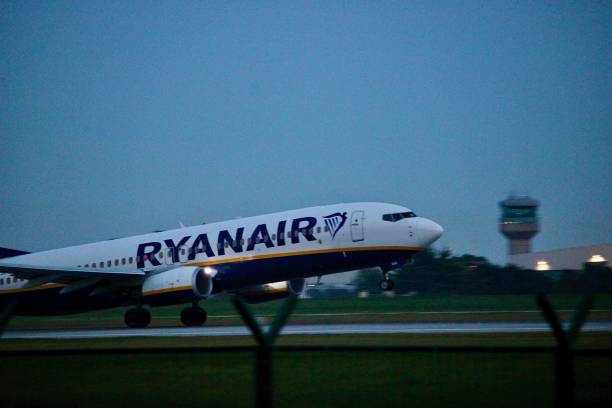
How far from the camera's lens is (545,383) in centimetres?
812

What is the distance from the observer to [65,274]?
31969mm

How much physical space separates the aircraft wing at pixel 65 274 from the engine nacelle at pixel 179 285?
38.3 inches

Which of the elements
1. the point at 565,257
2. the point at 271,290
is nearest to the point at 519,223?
the point at 565,257

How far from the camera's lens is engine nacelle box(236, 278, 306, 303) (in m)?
Result: 35.7

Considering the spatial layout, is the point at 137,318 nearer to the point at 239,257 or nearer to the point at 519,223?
the point at 239,257

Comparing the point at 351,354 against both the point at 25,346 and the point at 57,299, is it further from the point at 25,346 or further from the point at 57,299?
the point at 57,299

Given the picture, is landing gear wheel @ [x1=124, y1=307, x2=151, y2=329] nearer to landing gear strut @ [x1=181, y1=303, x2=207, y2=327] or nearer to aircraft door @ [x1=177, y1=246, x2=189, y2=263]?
landing gear strut @ [x1=181, y1=303, x2=207, y2=327]

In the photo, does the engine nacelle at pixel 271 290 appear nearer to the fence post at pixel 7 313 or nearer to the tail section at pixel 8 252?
the tail section at pixel 8 252

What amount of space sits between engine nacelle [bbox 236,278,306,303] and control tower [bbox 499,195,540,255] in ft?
328

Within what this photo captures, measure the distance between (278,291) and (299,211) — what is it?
5.08 m

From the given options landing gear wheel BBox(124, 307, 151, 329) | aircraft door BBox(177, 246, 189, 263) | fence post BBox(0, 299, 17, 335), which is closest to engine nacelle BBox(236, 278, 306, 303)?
aircraft door BBox(177, 246, 189, 263)

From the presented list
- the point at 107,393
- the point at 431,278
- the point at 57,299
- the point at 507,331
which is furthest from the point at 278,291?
the point at 431,278

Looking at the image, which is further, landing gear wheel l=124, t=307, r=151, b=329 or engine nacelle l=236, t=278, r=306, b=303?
engine nacelle l=236, t=278, r=306, b=303

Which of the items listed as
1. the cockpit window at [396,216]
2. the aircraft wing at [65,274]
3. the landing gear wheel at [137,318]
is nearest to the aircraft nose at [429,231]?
the cockpit window at [396,216]
